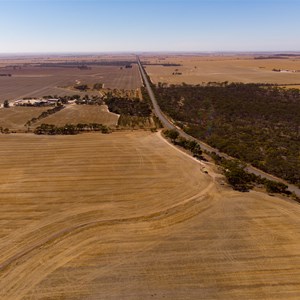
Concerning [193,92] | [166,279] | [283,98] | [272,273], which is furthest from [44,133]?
[283,98]

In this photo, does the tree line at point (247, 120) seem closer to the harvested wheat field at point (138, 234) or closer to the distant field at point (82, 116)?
the harvested wheat field at point (138, 234)

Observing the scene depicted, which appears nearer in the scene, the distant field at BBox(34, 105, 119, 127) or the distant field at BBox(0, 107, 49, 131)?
the distant field at BBox(0, 107, 49, 131)

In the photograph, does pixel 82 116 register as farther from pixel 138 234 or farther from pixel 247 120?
pixel 138 234

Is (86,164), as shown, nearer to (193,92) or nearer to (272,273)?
(272,273)

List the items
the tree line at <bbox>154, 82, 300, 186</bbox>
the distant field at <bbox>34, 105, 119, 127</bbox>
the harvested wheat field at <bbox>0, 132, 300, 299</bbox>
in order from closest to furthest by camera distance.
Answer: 1. the harvested wheat field at <bbox>0, 132, 300, 299</bbox>
2. the tree line at <bbox>154, 82, 300, 186</bbox>
3. the distant field at <bbox>34, 105, 119, 127</bbox>

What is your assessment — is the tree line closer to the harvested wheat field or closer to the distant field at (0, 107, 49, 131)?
the harvested wheat field

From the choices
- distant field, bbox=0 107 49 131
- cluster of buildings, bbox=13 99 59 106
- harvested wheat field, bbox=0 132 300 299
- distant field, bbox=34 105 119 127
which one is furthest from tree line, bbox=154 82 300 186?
distant field, bbox=0 107 49 131

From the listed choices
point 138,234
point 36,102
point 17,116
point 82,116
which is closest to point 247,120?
point 82,116
